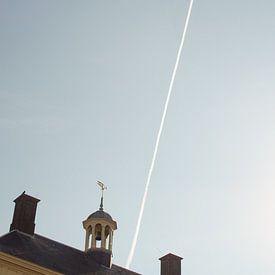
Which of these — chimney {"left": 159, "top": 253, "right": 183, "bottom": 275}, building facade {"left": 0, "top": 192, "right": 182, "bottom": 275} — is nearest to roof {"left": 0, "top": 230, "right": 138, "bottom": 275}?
building facade {"left": 0, "top": 192, "right": 182, "bottom": 275}

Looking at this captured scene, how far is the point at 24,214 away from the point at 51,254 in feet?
8.87

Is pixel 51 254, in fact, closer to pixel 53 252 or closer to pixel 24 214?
pixel 53 252

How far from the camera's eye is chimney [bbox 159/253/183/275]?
122 ft

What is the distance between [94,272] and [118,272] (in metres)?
2.62

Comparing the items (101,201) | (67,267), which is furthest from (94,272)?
(101,201)

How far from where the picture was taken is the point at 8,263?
1099 inches

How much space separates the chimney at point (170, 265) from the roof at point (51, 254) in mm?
2168

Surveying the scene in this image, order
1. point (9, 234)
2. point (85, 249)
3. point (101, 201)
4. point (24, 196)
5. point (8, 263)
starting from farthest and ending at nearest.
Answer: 1. point (101, 201)
2. point (85, 249)
3. point (24, 196)
4. point (9, 234)
5. point (8, 263)

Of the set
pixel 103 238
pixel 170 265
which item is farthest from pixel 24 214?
pixel 170 265

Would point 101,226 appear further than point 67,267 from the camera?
Yes

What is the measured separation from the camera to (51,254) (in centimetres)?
3164

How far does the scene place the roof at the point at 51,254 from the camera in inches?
1157

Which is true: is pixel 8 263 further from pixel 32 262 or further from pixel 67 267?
pixel 67 267

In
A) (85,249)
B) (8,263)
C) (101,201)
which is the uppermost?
(101,201)
